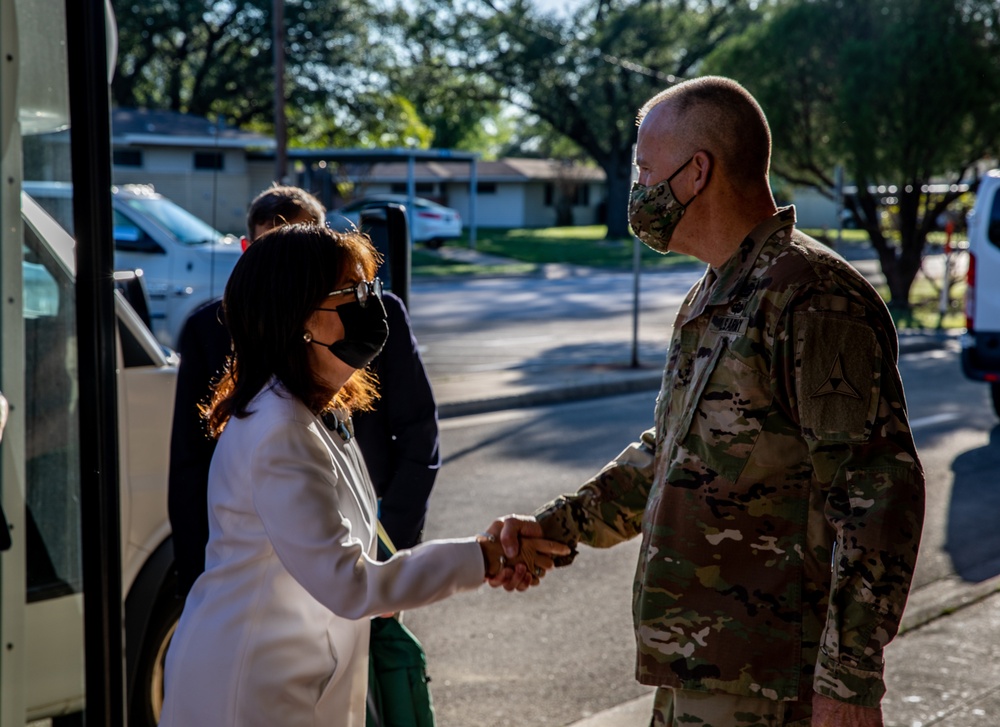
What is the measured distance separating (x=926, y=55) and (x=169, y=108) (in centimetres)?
2655

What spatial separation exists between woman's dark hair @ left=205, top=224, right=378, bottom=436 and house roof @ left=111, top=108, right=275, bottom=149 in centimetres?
2279

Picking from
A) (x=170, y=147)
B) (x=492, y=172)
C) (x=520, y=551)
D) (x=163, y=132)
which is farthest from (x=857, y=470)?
(x=492, y=172)

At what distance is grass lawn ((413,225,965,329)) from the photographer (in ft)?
71.3

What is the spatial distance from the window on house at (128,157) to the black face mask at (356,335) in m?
27.2

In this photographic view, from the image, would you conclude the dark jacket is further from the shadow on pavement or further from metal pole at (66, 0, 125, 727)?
the shadow on pavement

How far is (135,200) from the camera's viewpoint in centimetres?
1315

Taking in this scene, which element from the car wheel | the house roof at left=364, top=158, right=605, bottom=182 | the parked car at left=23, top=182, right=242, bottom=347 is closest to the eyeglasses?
the car wheel

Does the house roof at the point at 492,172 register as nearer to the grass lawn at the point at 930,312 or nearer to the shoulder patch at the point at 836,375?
the grass lawn at the point at 930,312

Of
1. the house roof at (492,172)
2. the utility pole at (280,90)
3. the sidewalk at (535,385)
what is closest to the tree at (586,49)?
the house roof at (492,172)

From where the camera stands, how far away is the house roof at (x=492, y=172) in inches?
2186

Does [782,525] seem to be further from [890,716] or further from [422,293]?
[422,293]

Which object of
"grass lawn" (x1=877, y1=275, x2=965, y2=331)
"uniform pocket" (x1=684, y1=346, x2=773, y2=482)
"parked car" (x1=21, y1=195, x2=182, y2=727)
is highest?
"uniform pocket" (x1=684, y1=346, x2=773, y2=482)

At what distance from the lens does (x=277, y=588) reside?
88.9 inches

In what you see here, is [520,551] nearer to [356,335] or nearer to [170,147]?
[356,335]
